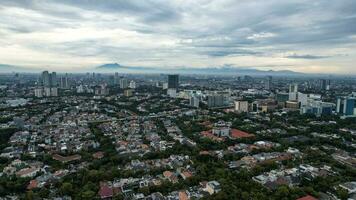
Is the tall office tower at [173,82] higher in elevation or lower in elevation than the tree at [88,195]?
higher

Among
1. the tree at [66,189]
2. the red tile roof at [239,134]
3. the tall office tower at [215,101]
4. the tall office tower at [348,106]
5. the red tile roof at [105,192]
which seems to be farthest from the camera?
the tall office tower at [215,101]

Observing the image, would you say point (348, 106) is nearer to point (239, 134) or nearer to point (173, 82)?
point (239, 134)

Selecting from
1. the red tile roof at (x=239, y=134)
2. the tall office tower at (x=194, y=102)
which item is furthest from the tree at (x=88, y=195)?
the tall office tower at (x=194, y=102)

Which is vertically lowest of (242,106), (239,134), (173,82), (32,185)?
(32,185)

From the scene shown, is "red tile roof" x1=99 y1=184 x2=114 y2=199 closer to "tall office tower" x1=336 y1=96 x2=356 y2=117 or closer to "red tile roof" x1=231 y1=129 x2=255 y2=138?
"red tile roof" x1=231 y1=129 x2=255 y2=138

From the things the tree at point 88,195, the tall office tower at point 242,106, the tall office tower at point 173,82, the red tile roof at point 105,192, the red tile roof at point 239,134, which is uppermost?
the tall office tower at point 173,82

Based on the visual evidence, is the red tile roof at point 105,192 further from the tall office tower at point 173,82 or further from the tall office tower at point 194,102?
the tall office tower at point 173,82

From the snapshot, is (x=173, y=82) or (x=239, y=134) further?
(x=173, y=82)

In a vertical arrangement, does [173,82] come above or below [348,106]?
above

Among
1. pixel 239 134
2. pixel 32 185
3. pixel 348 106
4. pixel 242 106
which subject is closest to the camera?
pixel 32 185

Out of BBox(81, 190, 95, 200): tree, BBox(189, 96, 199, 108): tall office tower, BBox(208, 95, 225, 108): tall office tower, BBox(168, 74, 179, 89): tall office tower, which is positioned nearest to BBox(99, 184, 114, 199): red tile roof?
BBox(81, 190, 95, 200): tree

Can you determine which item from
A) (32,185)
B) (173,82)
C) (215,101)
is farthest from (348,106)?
(173,82)

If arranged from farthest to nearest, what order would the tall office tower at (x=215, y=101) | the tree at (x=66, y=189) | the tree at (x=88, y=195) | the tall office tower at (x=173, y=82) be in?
the tall office tower at (x=173, y=82), the tall office tower at (x=215, y=101), the tree at (x=66, y=189), the tree at (x=88, y=195)
